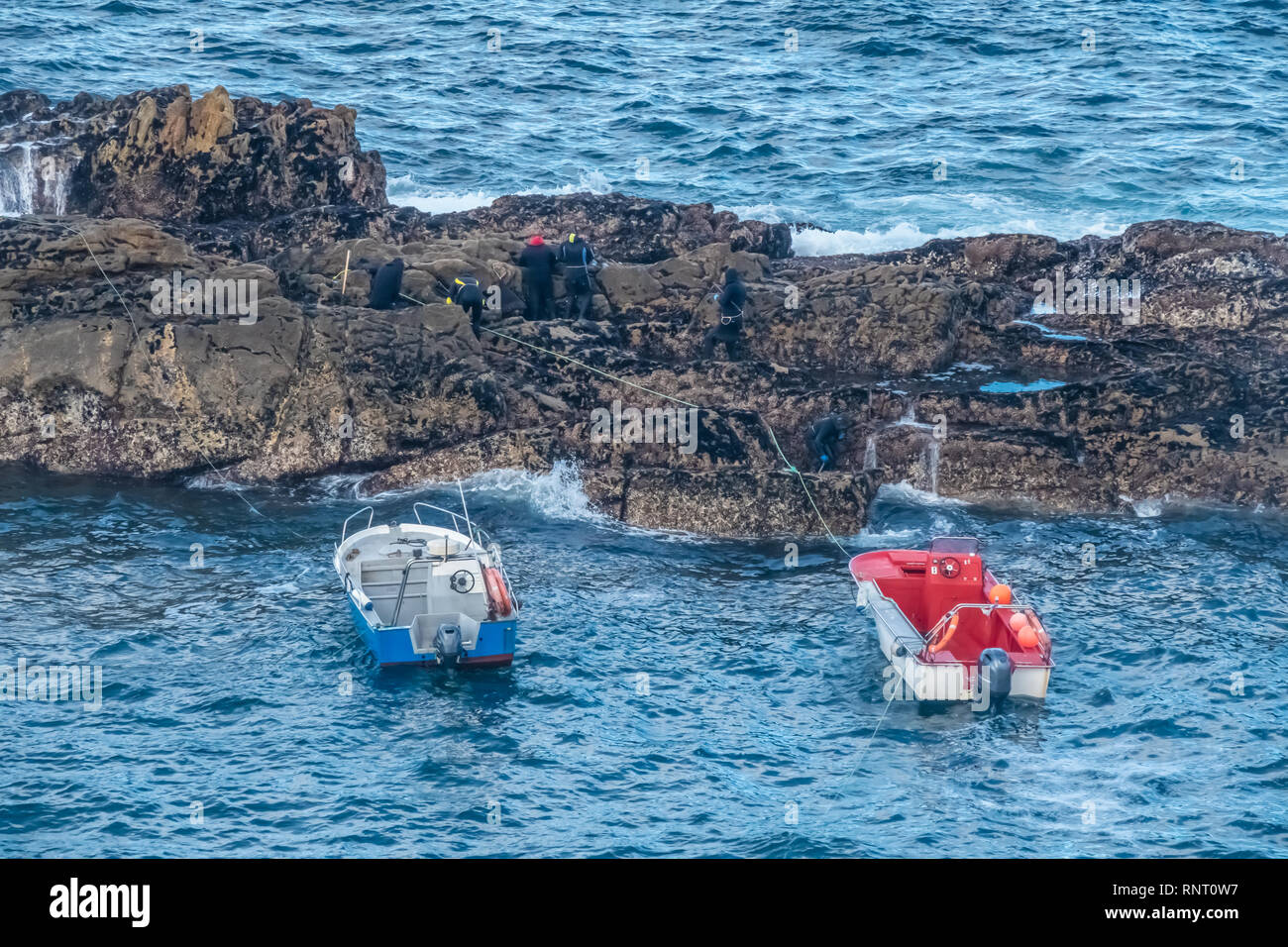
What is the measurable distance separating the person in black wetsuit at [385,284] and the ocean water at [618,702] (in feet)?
15.1

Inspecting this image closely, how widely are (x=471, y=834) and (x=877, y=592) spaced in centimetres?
843

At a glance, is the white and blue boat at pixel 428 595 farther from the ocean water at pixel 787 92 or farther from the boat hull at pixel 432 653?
the ocean water at pixel 787 92

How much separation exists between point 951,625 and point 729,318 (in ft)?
33.9

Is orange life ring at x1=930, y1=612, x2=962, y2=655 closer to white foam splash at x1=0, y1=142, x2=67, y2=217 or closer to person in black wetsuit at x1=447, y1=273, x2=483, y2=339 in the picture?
person in black wetsuit at x1=447, y1=273, x2=483, y2=339

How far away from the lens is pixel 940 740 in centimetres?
2067

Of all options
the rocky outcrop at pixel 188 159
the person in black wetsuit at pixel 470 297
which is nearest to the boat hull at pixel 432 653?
the person in black wetsuit at pixel 470 297

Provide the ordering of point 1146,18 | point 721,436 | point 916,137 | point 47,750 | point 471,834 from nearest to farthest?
point 471,834 → point 47,750 → point 721,436 → point 916,137 → point 1146,18

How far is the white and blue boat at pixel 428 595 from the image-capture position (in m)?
22.2

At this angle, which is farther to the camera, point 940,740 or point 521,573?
Result: point 521,573

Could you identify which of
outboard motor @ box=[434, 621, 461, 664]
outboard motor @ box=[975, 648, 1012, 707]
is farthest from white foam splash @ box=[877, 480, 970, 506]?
outboard motor @ box=[434, 621, 461, 664]

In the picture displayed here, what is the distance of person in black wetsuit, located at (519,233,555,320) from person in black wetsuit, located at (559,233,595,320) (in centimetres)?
32

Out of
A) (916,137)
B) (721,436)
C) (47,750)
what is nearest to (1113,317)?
(721,436)

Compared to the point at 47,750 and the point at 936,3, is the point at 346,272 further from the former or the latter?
the point at 936,3

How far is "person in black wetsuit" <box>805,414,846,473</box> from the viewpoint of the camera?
28062 millimetres
